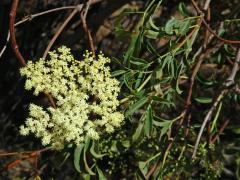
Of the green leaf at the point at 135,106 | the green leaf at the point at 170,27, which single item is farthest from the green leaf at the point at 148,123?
the green leaf at the point at 170,27

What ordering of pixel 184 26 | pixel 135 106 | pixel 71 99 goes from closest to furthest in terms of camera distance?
pixel 71 99 → pixel 135 106 → pixel 184 26

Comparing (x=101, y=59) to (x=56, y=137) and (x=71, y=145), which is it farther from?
(x=71, y=145)

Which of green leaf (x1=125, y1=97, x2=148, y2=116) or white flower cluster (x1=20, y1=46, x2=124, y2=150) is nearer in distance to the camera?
white flower cluster (x1=20, y1=46, x2=124, y2=150)

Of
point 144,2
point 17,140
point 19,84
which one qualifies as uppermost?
point 144,2

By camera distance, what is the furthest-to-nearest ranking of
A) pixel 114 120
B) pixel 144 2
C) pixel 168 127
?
pixel 144 2
pixel 168 127
pixel 114 120

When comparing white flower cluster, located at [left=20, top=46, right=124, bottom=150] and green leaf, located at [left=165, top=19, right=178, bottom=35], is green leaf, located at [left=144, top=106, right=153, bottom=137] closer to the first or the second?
white flower cluster, located at [left=20, top=46, right=124, bottom=150]

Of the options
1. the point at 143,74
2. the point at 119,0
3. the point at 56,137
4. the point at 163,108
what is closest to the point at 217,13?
the point at 119,0

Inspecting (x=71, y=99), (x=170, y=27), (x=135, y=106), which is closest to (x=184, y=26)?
(x=170, y=27)

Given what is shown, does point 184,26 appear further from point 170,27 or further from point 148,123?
point 148,123

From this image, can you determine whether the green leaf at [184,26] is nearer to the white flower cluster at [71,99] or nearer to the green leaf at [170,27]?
the green leaf at [170,27]

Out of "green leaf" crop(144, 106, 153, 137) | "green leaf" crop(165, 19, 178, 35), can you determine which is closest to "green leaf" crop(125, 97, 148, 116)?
"green leaf" crop(144, 106, 153, 137)

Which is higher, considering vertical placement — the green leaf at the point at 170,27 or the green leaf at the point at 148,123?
the green leaf at the point at 170,27
